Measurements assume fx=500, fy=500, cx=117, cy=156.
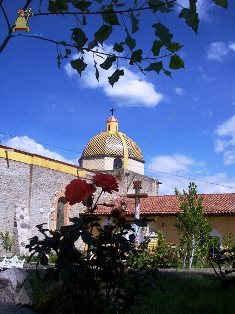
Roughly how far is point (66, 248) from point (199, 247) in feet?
47.1

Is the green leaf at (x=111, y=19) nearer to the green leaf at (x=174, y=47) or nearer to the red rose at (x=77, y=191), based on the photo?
the green leaf at (x=174, y=47)

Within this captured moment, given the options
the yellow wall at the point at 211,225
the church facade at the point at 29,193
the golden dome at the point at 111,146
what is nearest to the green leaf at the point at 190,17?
the church facade at the point at 29,193

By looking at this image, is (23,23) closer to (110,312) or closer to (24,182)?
(110,312)

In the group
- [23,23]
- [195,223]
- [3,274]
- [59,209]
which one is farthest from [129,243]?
[59,209]

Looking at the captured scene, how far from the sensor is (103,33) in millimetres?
2498

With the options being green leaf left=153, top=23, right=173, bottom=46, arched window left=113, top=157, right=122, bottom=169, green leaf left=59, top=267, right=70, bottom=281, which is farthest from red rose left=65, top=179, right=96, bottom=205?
arched window left=113, top=157, right=122, bottom=169

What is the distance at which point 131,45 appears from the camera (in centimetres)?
245

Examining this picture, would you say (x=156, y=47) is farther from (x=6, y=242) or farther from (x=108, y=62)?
(x=6, y=242)

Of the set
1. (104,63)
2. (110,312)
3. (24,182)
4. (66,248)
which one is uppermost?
(24,182)

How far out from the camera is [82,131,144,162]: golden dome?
4341 centimetres

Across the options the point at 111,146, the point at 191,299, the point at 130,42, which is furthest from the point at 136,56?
the point at 111,146

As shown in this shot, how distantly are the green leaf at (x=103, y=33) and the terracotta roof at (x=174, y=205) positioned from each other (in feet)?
74.9

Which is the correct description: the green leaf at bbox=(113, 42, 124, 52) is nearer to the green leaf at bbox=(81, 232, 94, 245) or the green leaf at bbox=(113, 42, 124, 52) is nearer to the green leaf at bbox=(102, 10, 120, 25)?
the green leaf at bbox=(102, 10, 120, 25)

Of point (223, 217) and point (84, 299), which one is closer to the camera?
point (84, 299)
